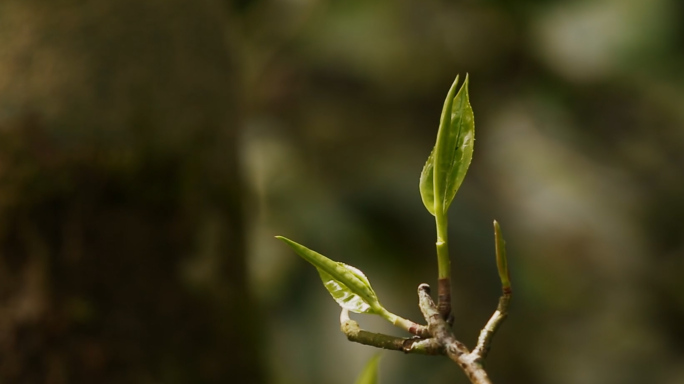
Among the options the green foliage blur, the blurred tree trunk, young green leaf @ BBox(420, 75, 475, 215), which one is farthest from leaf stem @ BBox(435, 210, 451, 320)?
the green foliage blur

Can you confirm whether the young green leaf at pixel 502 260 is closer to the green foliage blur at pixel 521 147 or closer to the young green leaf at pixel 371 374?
the young green leaf at pixel 371 374

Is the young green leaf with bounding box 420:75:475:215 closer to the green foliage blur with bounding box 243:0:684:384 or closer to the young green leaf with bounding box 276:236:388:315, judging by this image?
the young green leaf with bounding box 276:236:388:315

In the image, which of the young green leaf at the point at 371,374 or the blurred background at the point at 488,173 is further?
the blurred background at the point at 488,173

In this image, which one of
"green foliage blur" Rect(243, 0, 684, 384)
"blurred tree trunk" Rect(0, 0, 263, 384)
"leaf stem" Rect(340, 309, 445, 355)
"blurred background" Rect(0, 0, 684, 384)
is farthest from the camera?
"green foliage blur" Rect(243, 0, 684, 384)

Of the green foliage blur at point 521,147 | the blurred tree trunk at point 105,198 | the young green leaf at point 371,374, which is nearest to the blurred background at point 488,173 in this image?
the green foliage blur at point 521,147

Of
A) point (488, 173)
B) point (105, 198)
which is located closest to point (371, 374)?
point (105, 198)

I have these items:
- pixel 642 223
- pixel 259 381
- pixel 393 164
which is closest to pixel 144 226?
pixel 259 381
